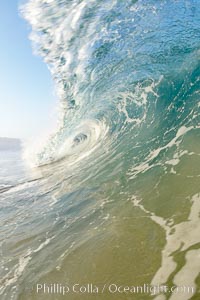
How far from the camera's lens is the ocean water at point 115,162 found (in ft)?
12.1

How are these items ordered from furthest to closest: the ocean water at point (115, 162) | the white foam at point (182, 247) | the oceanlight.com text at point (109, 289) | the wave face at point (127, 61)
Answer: the wave face at point (127, 61), the ocean water at point (115, 162), the white foam at point (182, 247), the oceanlight.com text at point (109, 289)

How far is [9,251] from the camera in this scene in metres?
4.67

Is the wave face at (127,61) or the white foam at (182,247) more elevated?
the wave face at (127,61)

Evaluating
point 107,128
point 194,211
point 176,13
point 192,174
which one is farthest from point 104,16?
point 194,211

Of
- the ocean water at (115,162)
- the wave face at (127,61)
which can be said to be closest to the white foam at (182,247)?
the ocean water at (115,162)

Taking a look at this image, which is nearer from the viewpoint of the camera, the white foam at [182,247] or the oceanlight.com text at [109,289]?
the oceanlight.com text at [109,289]

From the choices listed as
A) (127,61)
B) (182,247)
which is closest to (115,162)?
(182,247)

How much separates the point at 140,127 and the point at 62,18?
5801 millimetres

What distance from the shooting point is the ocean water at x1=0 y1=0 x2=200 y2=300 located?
3.69 m

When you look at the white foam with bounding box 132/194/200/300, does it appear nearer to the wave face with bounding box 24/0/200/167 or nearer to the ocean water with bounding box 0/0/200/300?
the ocean water with bounding box 0/0/200/300

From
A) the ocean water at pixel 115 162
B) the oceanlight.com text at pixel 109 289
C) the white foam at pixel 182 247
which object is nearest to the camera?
the oceanlight.com text at pixel 109 289

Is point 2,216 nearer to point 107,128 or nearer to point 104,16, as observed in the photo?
point 107,128

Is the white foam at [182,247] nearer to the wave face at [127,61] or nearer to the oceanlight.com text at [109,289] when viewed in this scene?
the oceanlight.com text at [109,289]

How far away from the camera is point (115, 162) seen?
321 inches
